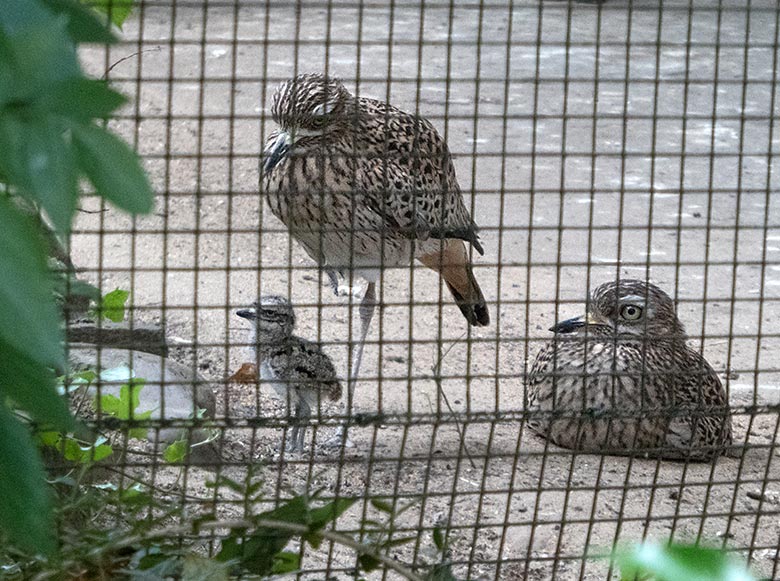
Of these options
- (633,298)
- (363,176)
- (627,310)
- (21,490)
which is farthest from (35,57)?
(627,310)

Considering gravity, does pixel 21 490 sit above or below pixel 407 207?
above

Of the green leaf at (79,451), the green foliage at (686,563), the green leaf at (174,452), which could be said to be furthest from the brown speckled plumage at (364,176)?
the green foliage at (686,563)

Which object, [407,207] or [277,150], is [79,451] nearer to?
[277,150]

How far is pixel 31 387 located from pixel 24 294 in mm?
163

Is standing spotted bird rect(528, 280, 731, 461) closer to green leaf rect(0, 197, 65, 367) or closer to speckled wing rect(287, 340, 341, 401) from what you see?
A: speckled wing rect(287, 340, 341, 401)

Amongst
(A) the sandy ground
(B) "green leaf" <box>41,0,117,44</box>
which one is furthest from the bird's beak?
(B) "green leaf" <box>41,0,117,44</box>

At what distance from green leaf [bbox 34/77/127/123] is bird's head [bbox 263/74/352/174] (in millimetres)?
3424

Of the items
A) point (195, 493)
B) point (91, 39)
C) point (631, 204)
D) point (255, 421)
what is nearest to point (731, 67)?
point (631, 204)

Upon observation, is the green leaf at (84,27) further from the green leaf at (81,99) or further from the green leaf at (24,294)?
the green leaf at (24,294)

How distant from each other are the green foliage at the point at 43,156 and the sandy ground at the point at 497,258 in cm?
15

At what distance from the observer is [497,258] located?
5.00 metres

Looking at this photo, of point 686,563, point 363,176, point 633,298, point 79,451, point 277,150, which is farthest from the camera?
point 633,298

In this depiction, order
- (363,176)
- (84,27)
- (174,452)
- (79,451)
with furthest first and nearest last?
1. (363,176)
2. (174,452)
3. (79,451)
4. (84,27)

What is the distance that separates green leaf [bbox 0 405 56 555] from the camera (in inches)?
39.2
